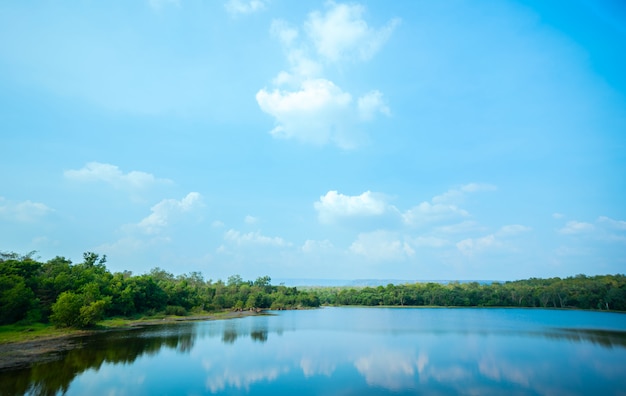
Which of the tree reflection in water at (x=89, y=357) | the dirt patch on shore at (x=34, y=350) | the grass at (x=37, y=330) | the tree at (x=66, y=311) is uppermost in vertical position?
the tree at (x=66, y=311)

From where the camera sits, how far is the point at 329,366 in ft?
77.1

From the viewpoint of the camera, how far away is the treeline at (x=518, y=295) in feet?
Answer: 260

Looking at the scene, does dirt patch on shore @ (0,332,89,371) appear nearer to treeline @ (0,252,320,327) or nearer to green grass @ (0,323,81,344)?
green grass @ (0,323,81,344)

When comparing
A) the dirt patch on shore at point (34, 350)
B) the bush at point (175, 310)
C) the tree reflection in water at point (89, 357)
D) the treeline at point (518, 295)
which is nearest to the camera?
the tree reflection in water at point (89, 357)

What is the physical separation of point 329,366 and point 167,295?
48.1m

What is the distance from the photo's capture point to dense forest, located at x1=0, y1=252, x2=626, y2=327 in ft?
118

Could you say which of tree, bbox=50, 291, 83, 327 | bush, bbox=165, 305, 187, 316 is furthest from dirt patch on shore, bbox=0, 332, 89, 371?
bush, bbox=165, 305, 187, 316

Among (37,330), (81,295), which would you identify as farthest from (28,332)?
(81,295)

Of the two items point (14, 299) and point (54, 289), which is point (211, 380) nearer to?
point (14, 299)

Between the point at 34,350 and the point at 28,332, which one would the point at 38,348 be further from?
the point at 28,332

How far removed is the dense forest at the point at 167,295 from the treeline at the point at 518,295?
183 millimetres

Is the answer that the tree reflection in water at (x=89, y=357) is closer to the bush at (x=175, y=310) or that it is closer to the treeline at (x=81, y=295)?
the treeline at (x=81, y=295)

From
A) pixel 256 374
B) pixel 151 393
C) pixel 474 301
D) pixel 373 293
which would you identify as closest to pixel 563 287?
pixel 474 301

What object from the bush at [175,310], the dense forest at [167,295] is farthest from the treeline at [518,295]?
the bush at [175,310]
